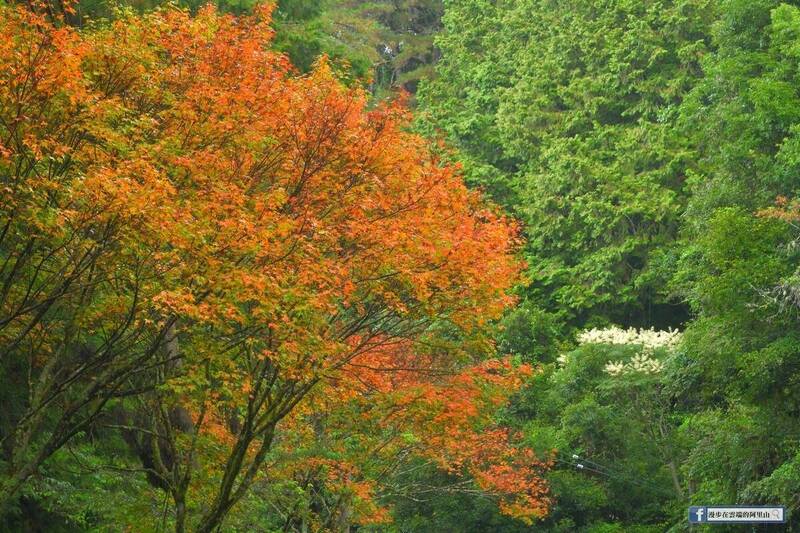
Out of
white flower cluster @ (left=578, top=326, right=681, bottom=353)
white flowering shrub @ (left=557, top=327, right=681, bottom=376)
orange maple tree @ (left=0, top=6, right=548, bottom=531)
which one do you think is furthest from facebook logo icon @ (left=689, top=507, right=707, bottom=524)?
white flower cluster @ (left=578, top=326, right=681, bottom=353)

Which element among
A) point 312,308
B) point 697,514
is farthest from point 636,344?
point 697,514

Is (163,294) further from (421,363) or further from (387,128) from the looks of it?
(421,363)

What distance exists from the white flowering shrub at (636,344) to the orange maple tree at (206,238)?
1651 cm

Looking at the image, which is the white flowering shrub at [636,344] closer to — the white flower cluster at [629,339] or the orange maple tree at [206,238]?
the white flower cluster at [629,339]

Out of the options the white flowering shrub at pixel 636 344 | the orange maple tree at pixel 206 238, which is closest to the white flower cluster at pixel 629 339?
the white flowering shrub at pixel 636 344

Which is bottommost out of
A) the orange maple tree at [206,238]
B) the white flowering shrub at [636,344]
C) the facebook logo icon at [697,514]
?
the facebook logo icon at [697,514]

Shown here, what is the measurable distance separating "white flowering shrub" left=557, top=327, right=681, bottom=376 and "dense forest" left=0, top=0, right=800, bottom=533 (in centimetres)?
9

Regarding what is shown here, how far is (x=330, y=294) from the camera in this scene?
14516mm

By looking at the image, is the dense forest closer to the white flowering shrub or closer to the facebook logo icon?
the white flowering shrub

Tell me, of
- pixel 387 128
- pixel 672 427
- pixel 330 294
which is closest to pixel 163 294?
pixel 330 294

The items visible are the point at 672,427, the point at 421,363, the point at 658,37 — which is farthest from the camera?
the point at 658,37

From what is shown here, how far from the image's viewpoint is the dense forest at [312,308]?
1334 centimetres

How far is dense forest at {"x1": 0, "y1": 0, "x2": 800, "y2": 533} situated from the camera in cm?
1334

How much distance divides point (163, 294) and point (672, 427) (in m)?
25.7
